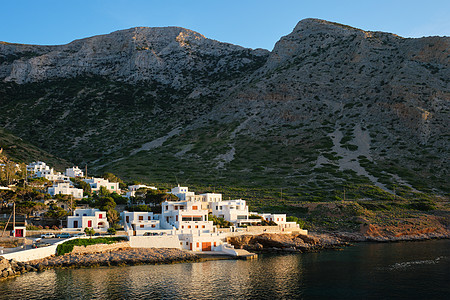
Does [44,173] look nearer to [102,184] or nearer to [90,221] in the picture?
[102,184]

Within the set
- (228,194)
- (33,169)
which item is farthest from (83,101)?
(228,194)

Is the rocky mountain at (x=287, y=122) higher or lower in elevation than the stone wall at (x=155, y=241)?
higher

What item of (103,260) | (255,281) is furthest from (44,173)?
(255,281)

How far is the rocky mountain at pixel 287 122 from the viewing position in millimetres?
118812

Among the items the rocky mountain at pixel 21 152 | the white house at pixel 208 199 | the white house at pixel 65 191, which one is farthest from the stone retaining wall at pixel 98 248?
the rocky mountain at pixel 21 152

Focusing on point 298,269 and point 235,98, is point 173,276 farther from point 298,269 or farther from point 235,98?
point 235,98

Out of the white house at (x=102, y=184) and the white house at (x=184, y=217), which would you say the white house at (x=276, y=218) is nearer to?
the white house at (x=184, y=217)

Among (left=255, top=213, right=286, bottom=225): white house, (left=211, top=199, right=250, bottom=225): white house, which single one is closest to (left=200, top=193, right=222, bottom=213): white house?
(left=211, top=199, right=250, bottom=225): white house

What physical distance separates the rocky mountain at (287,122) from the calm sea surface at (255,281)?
4301 centimetres

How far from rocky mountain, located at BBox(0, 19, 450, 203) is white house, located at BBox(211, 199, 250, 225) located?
2174 cm

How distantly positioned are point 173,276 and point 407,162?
98.7m

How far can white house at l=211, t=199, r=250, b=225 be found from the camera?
73.1 meters

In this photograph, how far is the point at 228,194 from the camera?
98.4 metres

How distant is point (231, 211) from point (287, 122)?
87.2 m
